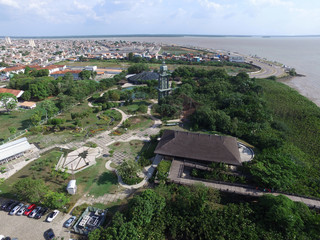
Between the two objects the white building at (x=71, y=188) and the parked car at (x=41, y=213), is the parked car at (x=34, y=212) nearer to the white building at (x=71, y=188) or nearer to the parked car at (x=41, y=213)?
the parked car at (x=41, y=213)

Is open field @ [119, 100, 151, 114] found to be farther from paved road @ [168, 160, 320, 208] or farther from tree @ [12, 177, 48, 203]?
tree @ [12, 177, 48, 203]

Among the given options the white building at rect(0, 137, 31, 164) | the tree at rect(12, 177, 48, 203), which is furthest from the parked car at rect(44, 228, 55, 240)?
the white building at rect(0, 137, 31, 164)

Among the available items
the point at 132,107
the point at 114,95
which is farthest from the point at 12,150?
the point at 114,95

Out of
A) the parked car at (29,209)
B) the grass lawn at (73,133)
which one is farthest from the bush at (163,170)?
the grass lawn at (73,133)

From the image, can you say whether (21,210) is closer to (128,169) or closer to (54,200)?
(54,200)

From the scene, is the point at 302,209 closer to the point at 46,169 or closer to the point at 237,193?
the point at 237,193

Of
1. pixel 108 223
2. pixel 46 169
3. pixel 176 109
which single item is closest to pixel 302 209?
pixel 108 223
